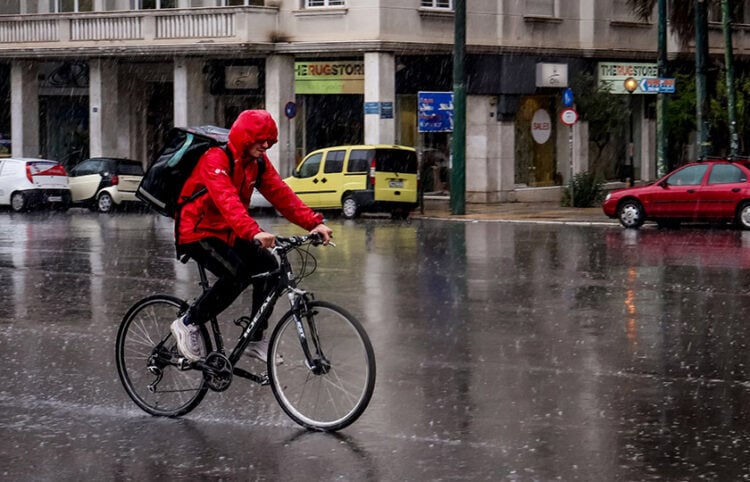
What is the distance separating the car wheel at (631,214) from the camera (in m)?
28.4

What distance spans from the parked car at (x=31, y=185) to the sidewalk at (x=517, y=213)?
31.0 ft

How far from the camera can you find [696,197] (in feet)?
89.4

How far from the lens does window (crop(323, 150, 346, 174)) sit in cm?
3378

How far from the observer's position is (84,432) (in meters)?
7.93

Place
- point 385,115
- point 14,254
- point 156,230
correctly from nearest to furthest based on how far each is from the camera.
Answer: point 14,254 → point 156,230 → point 385,115

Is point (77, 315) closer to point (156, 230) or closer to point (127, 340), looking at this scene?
point (127, 340)

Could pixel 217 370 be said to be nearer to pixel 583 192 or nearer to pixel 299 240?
pixel 299 240

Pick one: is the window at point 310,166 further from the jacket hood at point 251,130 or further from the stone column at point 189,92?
the jacket hood at point 251,130

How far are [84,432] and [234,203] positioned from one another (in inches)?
59.4

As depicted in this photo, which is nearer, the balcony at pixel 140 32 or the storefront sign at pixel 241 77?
the balcony at pixel 140 32

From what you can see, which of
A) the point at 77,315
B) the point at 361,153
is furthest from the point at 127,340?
the point at 361,153

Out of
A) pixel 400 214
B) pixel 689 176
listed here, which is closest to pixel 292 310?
pixel 689 176

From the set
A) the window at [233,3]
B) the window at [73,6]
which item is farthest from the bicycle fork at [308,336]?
the window at [73,6]

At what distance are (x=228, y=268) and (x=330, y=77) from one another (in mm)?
32405
